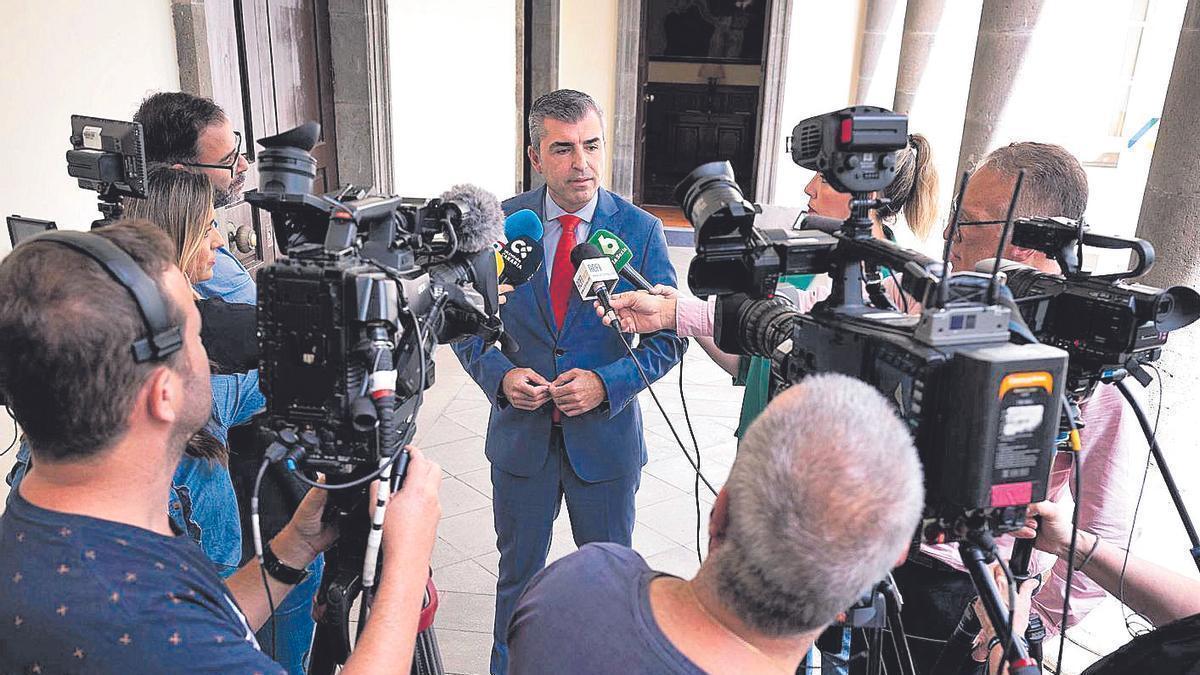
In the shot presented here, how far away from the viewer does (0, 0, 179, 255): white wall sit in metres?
2.54

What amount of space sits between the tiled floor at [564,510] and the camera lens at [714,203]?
190cm

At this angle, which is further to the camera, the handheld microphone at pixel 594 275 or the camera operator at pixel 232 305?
the handheld microphone at pixel 594 275

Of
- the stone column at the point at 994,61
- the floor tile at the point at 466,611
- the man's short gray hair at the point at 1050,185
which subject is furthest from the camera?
the stone column at the point at 994,61

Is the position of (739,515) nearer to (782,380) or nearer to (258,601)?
(782,380)

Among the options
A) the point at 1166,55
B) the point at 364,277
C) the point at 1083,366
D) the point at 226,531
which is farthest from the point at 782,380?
the point at 1166,55

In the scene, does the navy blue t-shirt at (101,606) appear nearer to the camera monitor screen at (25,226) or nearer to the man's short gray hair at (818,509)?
the man's short gray hair at (818,509)

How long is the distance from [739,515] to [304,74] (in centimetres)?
480

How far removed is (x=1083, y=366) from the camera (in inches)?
55.5

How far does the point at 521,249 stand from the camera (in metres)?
2.27

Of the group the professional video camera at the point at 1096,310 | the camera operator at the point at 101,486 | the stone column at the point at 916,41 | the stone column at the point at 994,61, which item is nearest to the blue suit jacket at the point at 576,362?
the professional video camera at the point at 1096,310

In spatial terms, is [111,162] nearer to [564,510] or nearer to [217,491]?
[217,491]

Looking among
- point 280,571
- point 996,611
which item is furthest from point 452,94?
point 996,611

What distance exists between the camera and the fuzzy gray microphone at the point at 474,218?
1619 millimetres

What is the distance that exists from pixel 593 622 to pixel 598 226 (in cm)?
156
